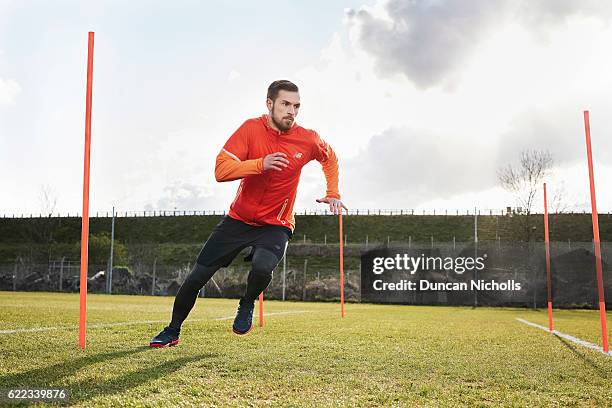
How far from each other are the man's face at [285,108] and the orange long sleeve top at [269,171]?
0.39ft

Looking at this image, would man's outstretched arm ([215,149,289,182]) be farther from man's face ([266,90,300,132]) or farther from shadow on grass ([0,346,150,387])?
shadow on grass ([0,346,150,387])

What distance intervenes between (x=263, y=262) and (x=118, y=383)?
6.05 feet

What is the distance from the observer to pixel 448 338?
819 centimetres

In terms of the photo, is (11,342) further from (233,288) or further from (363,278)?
(233,288)

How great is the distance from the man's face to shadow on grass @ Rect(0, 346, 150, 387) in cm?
247

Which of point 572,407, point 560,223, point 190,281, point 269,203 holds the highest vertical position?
point 560,223

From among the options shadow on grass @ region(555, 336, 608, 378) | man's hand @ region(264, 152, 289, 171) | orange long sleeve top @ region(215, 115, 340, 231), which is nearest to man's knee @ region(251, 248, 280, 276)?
orange long sleeve top @ region(215, 115, 340, 231)

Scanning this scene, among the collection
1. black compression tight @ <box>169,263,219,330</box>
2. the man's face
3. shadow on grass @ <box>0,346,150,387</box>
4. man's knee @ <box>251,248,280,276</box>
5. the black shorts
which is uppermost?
the man's face

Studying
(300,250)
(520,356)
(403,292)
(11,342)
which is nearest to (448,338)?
(520,356)

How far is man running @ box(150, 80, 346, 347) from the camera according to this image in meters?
5.47

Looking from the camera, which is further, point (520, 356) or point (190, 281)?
point (520, 356)

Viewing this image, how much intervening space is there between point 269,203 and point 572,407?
300 centimetres

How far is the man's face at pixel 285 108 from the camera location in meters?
5.47

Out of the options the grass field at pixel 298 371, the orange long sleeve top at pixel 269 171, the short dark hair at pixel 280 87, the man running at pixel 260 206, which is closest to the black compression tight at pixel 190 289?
the man running at pixel 260 206
